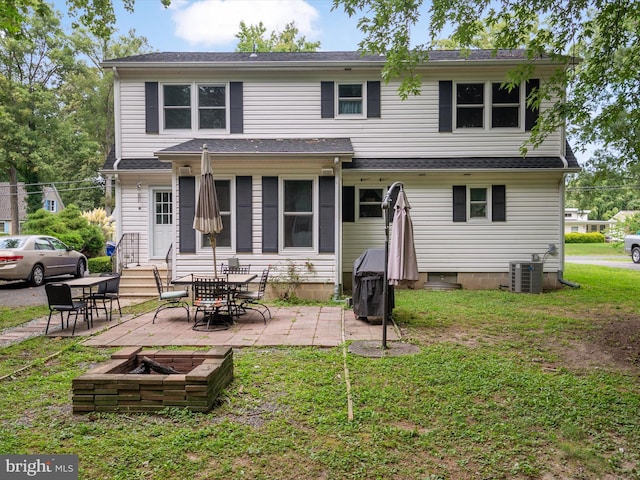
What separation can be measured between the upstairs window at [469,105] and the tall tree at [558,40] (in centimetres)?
451

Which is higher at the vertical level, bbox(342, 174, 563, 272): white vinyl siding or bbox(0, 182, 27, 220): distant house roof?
bbox(0, 182, 27, 220): distant house roof

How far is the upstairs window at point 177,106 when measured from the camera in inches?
497

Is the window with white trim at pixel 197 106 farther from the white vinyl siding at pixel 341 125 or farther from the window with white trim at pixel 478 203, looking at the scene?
the window with white trim at pixel 478 203

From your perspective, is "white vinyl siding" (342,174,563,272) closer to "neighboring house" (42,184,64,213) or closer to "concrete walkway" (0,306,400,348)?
"concrete walkway" (0,306,400,348)

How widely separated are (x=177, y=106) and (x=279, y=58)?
3.36 meters

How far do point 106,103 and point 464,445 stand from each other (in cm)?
3750

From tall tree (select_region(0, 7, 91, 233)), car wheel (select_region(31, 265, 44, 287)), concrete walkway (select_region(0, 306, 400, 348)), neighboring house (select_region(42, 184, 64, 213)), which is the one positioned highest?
tall tree (select_region(0, 7, 91, 233))

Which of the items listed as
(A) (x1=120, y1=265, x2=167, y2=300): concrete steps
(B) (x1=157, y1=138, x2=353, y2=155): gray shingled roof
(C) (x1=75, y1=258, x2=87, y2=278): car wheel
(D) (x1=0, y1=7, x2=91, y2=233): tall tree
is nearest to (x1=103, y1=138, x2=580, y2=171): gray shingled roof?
(B) (x1=157, y1=138, x2=353, y2=155): gray shingled roof

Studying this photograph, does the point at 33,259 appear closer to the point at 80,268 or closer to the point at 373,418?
the point at 80,268

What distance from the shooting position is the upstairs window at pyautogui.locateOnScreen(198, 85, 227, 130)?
498 inches

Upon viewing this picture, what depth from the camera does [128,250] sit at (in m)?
12.6

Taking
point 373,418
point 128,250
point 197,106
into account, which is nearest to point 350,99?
point 197,106

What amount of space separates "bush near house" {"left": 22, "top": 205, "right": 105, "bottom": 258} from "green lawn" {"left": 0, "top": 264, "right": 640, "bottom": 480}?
48.4ft

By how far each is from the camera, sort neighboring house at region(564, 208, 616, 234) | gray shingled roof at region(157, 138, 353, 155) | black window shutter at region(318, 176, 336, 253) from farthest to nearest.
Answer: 1. neighboring house at region(564, 208, 616, 234)
2. black window shutter at region(318, 176, 336, 253)
3. gray shingled roof at region(157, 138, 353, 155)
